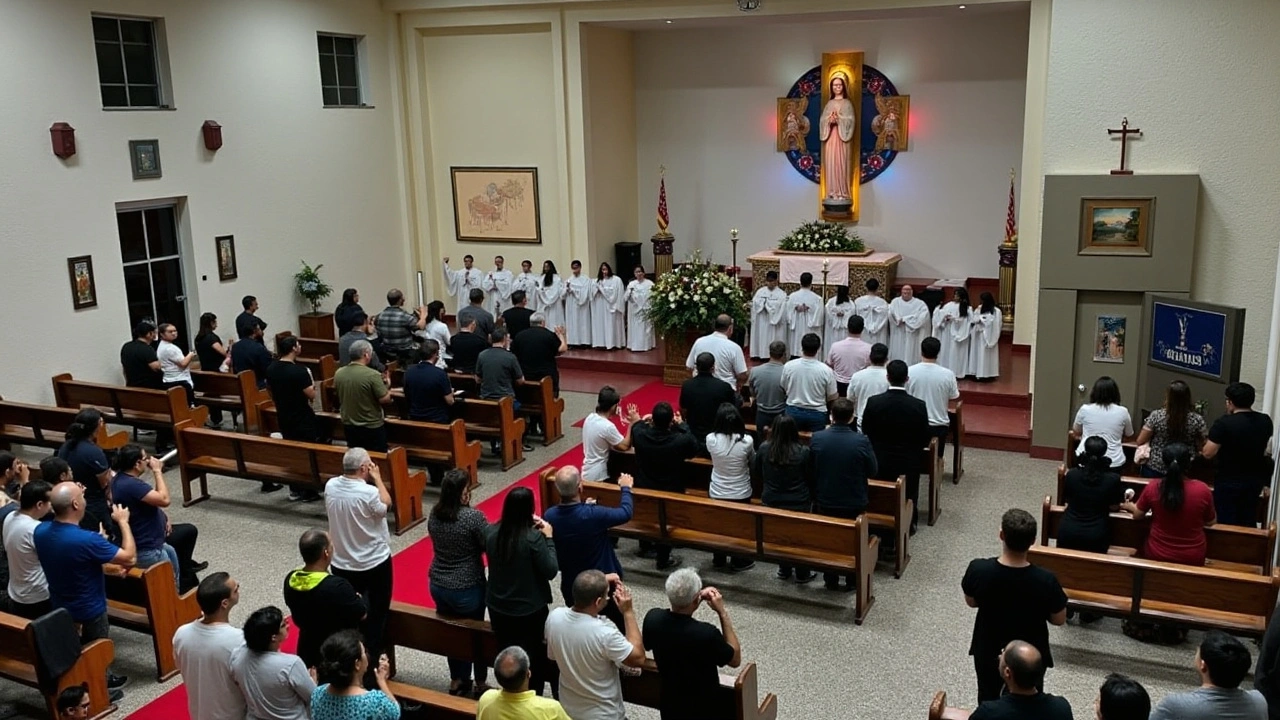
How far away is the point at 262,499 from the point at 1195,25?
10.4m

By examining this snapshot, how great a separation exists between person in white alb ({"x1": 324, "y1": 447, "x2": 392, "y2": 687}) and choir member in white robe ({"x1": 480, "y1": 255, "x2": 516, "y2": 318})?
33.3 ft

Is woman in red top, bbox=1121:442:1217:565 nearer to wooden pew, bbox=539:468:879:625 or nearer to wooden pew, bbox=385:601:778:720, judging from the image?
wooden pew, bbox=539:468:879:625

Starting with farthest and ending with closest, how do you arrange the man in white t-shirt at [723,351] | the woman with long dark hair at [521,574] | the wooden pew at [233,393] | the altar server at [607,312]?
1. the altar server at [607,312]
2. the wooden pew at [233,393]
3. the man in white t-shirt at [723,351]
4. the woman with long dark hair at [521,574]

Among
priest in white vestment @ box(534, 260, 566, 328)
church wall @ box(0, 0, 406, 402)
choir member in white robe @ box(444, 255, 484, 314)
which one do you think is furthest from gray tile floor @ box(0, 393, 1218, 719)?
choir member in white robe @ box(444, 255, 484, 314)

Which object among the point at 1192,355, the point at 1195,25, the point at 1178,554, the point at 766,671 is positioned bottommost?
the point at 766,671

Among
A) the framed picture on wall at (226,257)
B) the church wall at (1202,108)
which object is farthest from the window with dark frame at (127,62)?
the church wall at (1202,108)

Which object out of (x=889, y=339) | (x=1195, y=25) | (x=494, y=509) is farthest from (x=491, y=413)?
(x=1195, y=25)

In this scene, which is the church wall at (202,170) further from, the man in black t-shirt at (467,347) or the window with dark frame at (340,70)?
the man in black t-shirt at (467,347)

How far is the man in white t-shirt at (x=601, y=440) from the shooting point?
8430 mm

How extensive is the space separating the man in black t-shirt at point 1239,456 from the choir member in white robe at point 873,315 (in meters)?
5.84

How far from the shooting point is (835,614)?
7676mm

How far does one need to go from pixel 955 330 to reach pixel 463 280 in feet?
25.9

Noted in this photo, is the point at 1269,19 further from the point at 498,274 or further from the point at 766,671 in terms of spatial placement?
the point at 498,274

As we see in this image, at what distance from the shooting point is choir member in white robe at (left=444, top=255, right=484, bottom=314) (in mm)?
16875
